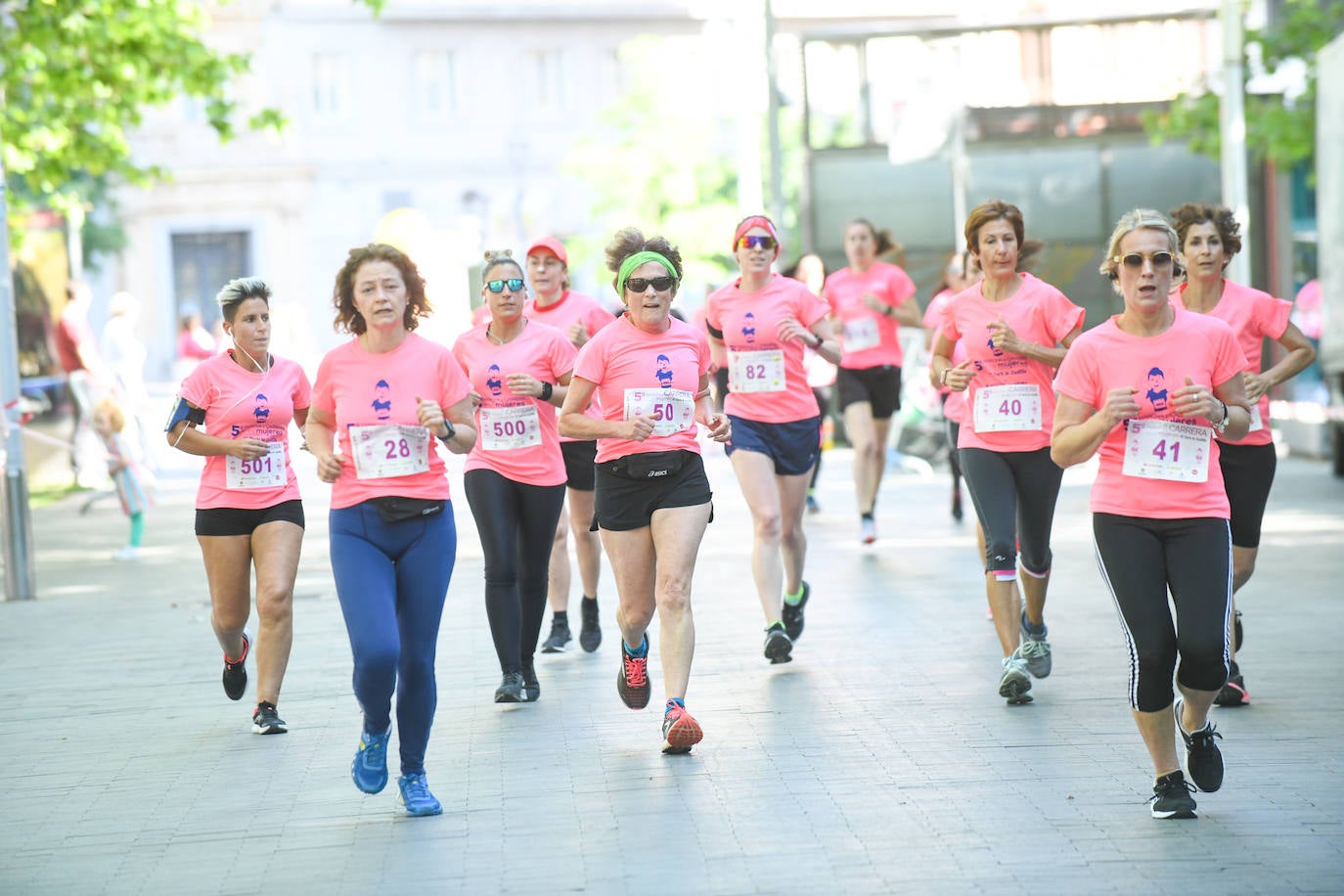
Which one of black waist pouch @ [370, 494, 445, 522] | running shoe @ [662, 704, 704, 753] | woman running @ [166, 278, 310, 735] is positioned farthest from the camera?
woman running @ [166, 278, 310, 735]

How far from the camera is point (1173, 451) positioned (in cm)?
609

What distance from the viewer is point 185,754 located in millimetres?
7809

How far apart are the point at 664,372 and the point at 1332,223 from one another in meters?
12.2

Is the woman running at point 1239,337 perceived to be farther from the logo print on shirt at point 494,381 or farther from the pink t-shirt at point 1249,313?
the logo print on shirt at point 494,381

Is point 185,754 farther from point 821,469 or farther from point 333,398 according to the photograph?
point 821,469

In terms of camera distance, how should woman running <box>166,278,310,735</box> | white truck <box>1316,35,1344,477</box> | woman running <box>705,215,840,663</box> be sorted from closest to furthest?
woman running <box>166,278,310,735</box> → woman running <box>705,215,840,663</box> → white truck <box>1316,35,1344,477</box>

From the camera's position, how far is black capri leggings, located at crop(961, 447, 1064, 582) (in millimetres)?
8320

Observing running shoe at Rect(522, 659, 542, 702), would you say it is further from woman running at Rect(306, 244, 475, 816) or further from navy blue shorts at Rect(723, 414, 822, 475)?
woman running at Rect(306, 244, 475, 816)

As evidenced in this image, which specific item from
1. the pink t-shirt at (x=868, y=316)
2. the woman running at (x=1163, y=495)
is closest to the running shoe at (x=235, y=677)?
the woman running at (x=1163, y=495)

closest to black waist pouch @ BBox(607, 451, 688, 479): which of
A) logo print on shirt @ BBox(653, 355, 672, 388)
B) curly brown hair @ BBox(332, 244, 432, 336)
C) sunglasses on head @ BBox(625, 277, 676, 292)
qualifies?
logo print on shirt @ BBox(653, 355, 672, 388)

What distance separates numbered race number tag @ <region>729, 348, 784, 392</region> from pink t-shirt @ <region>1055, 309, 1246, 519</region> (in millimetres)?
3591

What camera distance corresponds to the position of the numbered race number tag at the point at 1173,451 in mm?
6082

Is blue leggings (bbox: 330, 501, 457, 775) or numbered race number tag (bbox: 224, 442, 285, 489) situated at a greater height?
numbered race number tag (bbox: 224, 442, 285, 489)

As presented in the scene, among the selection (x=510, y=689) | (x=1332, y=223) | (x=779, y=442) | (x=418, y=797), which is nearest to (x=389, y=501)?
(x=418, y=797)
